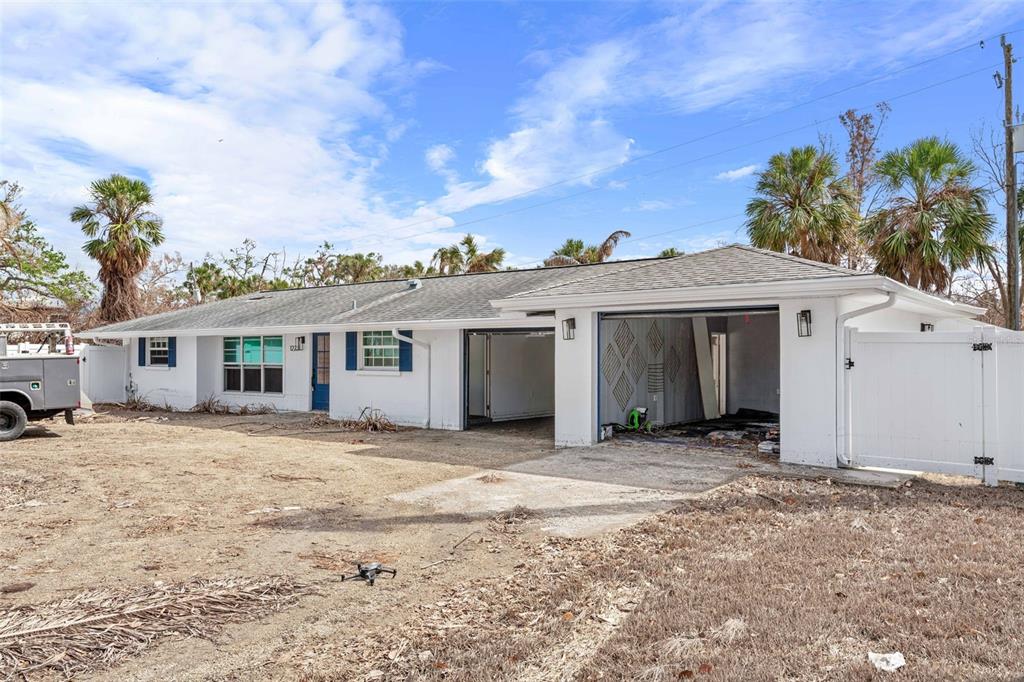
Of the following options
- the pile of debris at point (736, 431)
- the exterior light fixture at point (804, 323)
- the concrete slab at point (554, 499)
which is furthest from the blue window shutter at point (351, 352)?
the exterior light fixture at point (804, 323)

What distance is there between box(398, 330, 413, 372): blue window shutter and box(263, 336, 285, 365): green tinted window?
434cm

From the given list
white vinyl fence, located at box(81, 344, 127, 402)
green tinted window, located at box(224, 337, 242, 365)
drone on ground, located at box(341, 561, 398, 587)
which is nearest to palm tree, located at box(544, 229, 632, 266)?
green tinted window, located at box(224, 337, 242, 365)

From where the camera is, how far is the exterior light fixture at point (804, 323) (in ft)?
28.8

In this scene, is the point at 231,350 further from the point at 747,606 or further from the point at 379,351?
the point at 747,606

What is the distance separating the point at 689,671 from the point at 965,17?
17.8m

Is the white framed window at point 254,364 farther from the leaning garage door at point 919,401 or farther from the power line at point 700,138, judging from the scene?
the power line at point 700,138

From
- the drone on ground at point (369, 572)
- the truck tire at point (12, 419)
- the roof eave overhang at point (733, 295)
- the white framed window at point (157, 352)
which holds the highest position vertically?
the roof eave overhang at point (733, 295)

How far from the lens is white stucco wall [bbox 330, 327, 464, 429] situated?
13.4 metres

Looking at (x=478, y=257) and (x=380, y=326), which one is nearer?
(x=380, y=326)

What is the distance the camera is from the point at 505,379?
15625 mm

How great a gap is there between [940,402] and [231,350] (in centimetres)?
1626

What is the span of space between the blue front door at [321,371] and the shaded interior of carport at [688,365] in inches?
295

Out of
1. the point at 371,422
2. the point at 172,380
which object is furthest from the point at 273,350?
the point at 371,422

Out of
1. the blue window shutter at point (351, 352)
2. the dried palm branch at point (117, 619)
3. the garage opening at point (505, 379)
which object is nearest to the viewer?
the dried palm branch at point (117, 619)
